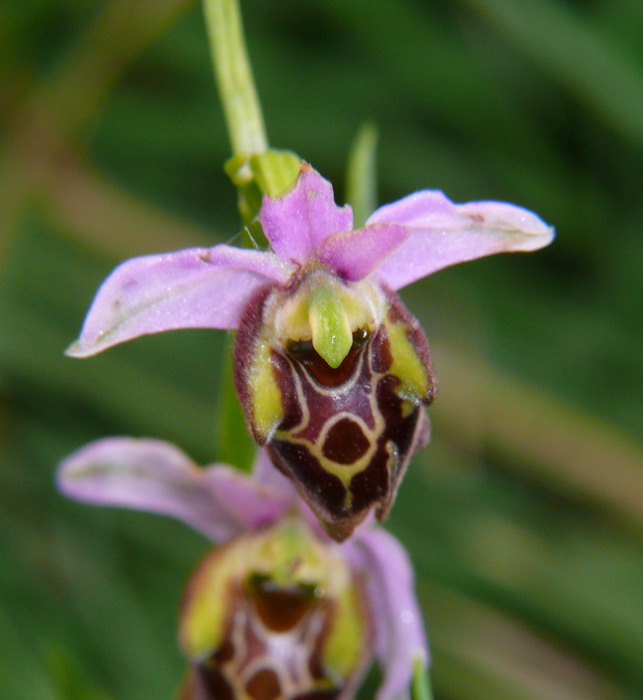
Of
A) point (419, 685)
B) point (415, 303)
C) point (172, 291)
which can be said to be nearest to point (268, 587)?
point (419, 685)

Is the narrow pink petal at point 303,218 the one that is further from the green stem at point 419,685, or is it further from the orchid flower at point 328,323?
the green stem at point 419,685

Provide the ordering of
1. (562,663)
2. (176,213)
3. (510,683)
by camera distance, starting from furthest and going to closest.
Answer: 1. (176,213)
2. (562,663)
3. (510,683)

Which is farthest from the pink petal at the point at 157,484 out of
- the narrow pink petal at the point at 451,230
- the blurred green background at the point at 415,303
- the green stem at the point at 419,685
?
the blurred green background at the point at 415,303

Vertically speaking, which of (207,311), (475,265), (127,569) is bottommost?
(127,569)

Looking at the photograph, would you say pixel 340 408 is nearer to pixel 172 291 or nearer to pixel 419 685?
pixel 172 291

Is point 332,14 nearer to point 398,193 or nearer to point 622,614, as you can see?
point 398,193

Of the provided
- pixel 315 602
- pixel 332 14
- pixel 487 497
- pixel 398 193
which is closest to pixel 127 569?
pixel 487 497

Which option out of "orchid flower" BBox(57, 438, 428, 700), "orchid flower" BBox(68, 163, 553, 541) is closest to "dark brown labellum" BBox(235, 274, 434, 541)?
"orchid flower" BBox(68, 163, 553, 541)
